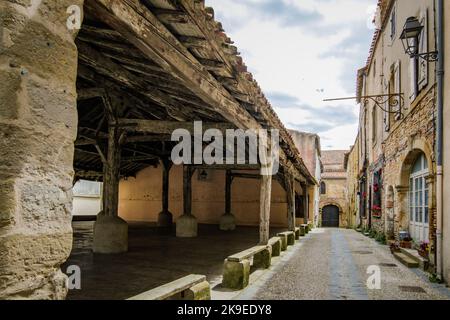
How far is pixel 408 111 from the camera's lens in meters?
8.70

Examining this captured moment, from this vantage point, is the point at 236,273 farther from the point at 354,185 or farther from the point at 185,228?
the point at 354,185

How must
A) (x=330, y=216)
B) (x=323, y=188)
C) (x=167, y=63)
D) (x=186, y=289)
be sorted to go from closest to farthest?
(x=167, y=63) < (x=186, y=289) < (x=330, y=216) < (x=323, y=188)

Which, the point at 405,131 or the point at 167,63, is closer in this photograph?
the point at 167,63

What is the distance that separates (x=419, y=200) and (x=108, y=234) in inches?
283

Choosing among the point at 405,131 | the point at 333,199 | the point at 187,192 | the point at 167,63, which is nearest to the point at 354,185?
the point at 333,199

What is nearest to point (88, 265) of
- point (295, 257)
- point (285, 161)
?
point (295, 257)

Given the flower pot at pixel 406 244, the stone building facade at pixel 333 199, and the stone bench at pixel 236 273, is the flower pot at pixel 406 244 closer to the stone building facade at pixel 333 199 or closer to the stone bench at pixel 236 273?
the stone bench at pixel 236 273

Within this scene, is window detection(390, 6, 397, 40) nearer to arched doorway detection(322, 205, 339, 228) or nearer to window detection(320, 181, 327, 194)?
window detection(320, 181, 327, 194)

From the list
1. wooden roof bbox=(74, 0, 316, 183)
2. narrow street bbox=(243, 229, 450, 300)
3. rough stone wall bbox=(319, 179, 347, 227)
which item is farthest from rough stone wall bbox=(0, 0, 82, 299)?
rough stone wall bbox=(319, 179, 347, 227)

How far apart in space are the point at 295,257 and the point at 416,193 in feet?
11.2

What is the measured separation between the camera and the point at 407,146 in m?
8.55

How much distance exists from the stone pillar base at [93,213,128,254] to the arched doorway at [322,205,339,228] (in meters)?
28.5

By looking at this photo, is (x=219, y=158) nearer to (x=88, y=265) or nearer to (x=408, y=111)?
(x=408, y=111)

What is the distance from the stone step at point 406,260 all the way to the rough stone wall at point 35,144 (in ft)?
23.7
